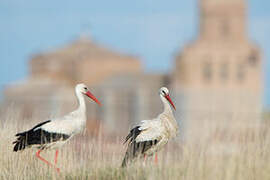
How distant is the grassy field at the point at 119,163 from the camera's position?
29.7ft

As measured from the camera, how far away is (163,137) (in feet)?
31.3

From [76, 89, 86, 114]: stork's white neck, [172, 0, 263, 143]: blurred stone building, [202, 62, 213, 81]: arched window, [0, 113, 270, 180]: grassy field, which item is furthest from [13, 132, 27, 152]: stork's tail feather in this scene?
[202, 62, 213, 81]: arched window

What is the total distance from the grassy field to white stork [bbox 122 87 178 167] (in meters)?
0.18

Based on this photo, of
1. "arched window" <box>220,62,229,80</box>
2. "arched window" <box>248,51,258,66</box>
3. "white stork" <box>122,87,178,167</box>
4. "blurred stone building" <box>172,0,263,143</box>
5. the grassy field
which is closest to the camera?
the grassy field

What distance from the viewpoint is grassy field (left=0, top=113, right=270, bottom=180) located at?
9055 mm

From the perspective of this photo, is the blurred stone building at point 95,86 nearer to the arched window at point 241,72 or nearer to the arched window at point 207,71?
the arched window at point 207,71

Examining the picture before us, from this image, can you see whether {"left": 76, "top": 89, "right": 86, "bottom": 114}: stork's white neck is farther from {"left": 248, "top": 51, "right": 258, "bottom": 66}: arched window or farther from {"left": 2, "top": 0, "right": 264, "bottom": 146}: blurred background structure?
{"left": 248, "top": 51, "right": 258, "bottom": 66}: arched window

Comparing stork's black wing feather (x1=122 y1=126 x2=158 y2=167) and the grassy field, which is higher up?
stork's black wing feather (x1=122 y1=126 x2=158 y2=167)

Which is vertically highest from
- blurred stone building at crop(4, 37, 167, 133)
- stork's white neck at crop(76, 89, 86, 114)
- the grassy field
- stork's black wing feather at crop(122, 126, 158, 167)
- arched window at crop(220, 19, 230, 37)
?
stork's white neck at crop(76, 89, 86, 114)

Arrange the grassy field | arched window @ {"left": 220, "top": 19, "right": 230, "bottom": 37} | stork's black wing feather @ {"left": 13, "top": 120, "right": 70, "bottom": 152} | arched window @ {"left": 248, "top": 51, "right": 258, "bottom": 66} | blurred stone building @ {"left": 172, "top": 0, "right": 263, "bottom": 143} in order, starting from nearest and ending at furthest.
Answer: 1. the grassy field
2. stork's black wing feather @ {"left": 13, "top": 120, "right": 70, "bottom": 152}
3. blurred stone building @ {"left": 172, "top": 0, "right": 263, "bottom": 143}
4. arched window @ {"left": 248, "top": 51, "right": 258, "bottom": 66}
5. arched window @ {"left": 220, "top": 19, "right": 230, "bottom": 37}

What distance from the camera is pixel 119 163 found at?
9938 mm

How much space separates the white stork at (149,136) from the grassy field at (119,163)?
0.18 m

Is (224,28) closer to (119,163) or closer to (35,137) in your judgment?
(119,163)

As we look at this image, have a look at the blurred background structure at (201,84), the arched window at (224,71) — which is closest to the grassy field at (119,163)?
the blurred background structure at (201,84)
